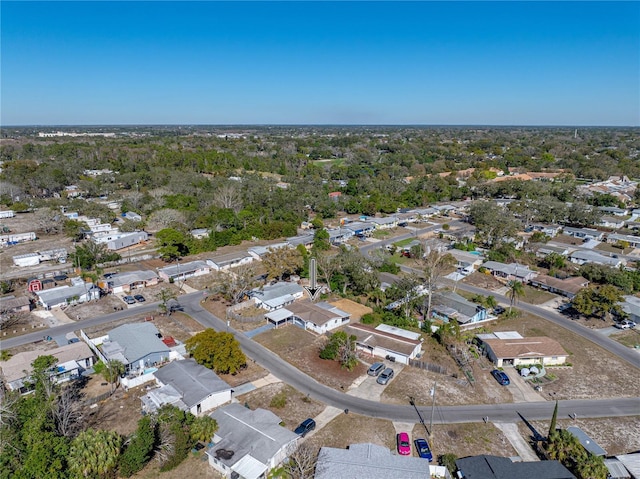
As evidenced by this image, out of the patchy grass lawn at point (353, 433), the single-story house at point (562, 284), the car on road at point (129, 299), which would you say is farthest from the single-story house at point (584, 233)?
the car on road at point (129, 299)

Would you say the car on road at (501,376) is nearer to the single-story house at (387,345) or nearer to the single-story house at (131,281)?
the single-story house at (387,345)

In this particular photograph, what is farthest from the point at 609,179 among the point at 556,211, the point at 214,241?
the point at 214,241

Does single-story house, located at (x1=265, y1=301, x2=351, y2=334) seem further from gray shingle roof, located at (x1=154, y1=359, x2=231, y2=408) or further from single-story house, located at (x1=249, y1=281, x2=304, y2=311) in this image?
gray shingle roof, located at (x1=154, y1=359, x2=231, y2=408)

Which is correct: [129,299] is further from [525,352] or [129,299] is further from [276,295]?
[525,352]

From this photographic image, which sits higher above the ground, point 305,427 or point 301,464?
point 301,464

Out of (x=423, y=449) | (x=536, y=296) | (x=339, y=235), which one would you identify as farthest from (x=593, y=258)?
(x=423, y=449)
